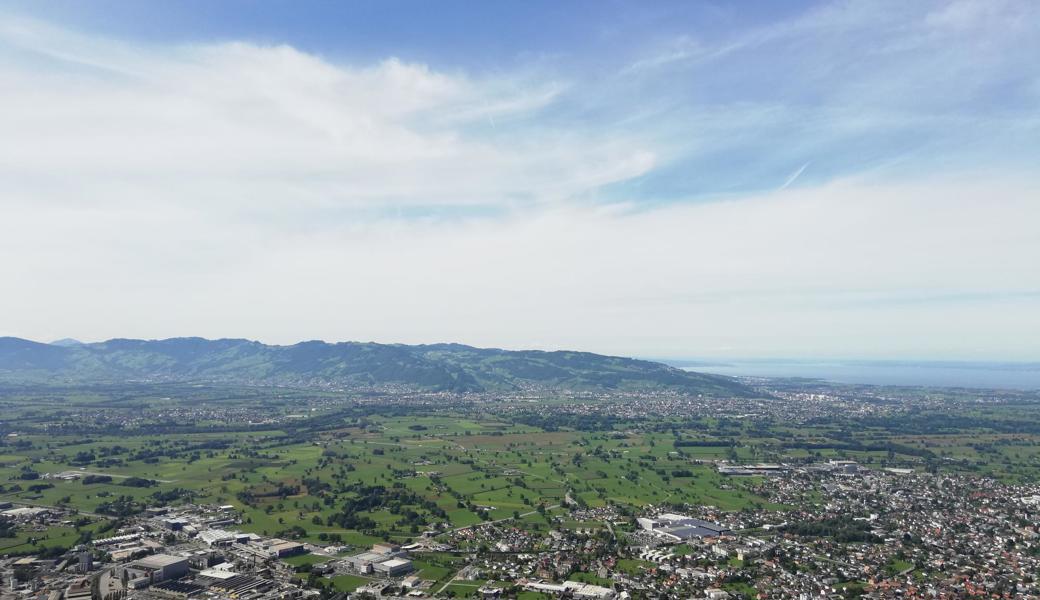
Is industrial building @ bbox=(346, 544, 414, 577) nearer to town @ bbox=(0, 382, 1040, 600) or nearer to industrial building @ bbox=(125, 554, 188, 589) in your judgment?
town @ bbox=(0, 382, 1040, 600)

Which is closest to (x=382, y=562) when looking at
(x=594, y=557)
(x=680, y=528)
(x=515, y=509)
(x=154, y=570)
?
(x=154, y=570)

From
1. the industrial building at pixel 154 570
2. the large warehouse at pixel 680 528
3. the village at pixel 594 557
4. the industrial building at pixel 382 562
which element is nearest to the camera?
the village at pixel 594 557

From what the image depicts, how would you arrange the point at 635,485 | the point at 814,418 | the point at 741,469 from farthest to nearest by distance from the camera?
the point at 814,418 < the point at 741,469 < the point at 635,485

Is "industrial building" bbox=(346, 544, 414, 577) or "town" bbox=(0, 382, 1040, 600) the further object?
"industrial building" bbox=(346, 544, 414, 577)

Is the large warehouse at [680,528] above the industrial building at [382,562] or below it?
above

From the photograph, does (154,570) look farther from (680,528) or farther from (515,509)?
(680,528)

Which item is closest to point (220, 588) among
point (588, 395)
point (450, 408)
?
point (450, 408)

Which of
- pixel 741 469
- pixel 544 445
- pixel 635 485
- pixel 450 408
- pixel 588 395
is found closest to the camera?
pixel 635 485

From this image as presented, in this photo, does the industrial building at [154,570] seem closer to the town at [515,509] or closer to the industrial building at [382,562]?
the town at [515,509]

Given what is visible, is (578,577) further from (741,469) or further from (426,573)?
(741,469)

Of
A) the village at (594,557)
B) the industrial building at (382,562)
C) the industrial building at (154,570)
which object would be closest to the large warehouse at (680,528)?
the village at (594,557)

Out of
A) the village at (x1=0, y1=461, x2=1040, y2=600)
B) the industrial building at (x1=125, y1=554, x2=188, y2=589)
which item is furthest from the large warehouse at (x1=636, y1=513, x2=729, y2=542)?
the industrial building at (x1=125, y1=554, x2=188, y2=589)
